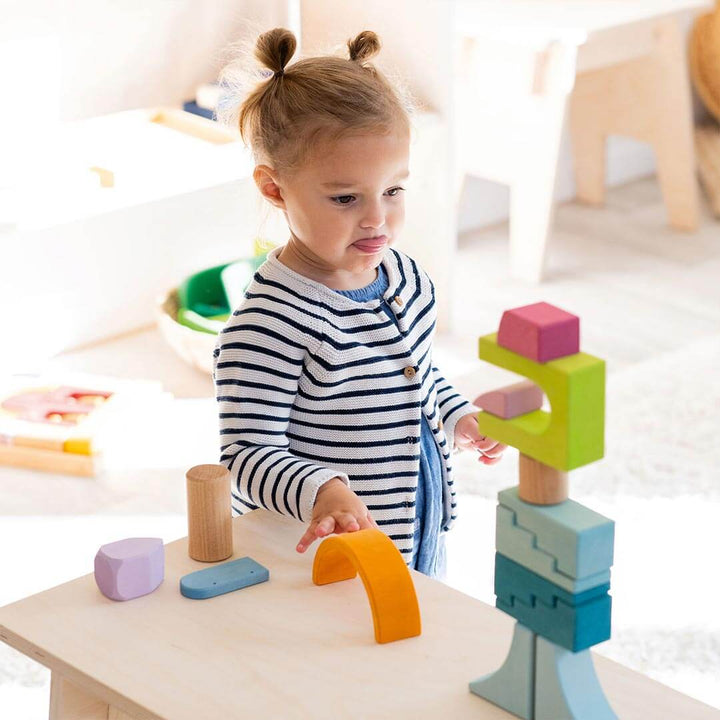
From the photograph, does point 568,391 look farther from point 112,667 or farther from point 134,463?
point 134,463

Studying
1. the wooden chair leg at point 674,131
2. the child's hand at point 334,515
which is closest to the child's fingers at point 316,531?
the child's hand at point 334,515

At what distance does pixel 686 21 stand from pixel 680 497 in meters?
1.63

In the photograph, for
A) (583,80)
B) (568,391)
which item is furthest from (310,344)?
(583,80)

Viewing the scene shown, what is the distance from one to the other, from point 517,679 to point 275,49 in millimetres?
574

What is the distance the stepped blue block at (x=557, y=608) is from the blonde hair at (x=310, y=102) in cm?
43

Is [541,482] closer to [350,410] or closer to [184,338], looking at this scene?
[350,410]

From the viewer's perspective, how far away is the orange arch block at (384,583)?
2.96 feet

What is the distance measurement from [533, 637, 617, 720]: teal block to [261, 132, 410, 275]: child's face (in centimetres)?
42

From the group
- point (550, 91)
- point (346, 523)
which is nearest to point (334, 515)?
point (346, 523)

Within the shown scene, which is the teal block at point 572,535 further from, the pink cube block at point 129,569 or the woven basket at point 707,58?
the woven basket at point 707,58

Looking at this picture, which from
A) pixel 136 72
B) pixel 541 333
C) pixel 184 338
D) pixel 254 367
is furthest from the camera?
pixel 136 72

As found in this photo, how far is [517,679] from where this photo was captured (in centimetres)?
82

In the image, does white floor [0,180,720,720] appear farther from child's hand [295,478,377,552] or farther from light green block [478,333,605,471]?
light green block [478,333,605,471]

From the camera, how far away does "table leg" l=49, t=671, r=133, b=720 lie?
35.9 inches
